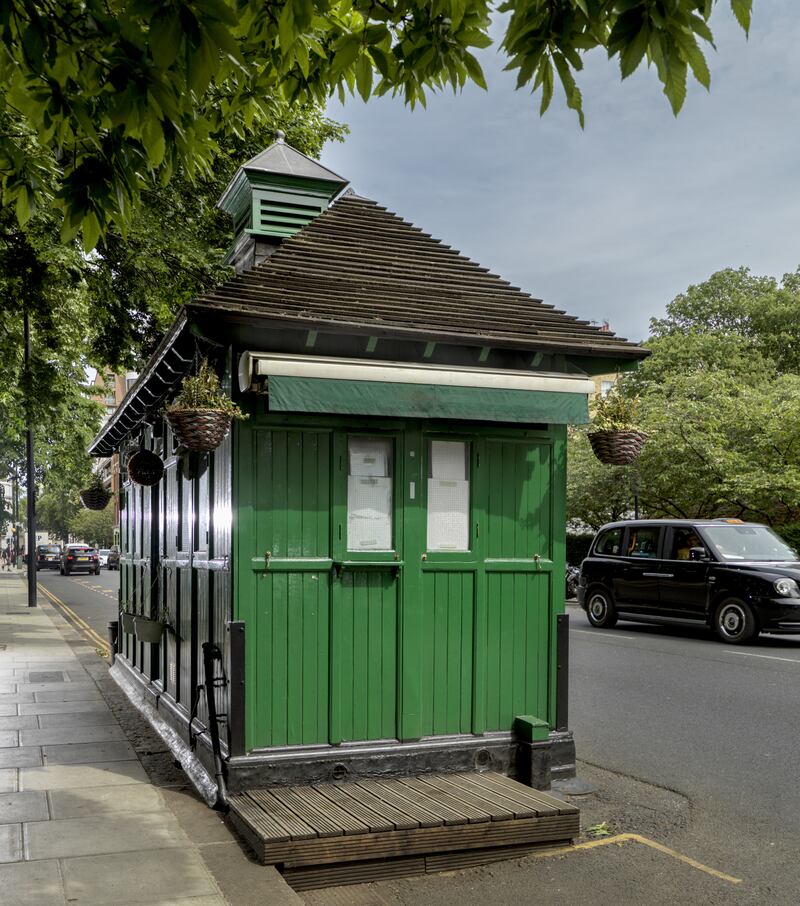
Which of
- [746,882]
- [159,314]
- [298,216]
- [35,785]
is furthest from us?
[159,314]

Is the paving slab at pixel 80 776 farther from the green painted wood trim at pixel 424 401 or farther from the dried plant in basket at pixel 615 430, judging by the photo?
the dried plant in basket at pixel 615 430

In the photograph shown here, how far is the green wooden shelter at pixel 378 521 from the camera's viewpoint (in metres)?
6.16

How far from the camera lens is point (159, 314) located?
43.3 ft

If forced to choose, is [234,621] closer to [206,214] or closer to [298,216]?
[298,216]

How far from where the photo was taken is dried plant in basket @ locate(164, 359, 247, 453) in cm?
575

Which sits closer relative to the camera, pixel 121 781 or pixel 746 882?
pixel 746 882

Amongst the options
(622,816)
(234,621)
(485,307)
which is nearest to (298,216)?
(485,307)

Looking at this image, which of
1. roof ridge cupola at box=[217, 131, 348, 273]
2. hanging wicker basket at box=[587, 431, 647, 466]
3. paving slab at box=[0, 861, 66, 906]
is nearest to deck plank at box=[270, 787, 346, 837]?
paving slab at box=[0, 861, 66, 906]

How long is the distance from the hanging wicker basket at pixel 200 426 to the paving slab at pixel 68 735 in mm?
3648

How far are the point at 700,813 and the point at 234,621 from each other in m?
3.36

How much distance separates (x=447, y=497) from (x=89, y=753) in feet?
11.9

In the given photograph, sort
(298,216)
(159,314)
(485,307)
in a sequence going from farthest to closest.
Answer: (159,314)
(298,216)
(485,307)

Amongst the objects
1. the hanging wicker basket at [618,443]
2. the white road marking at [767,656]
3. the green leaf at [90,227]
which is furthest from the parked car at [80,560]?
the green leaf at [90,227]

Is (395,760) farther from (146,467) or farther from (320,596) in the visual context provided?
(146,467)
